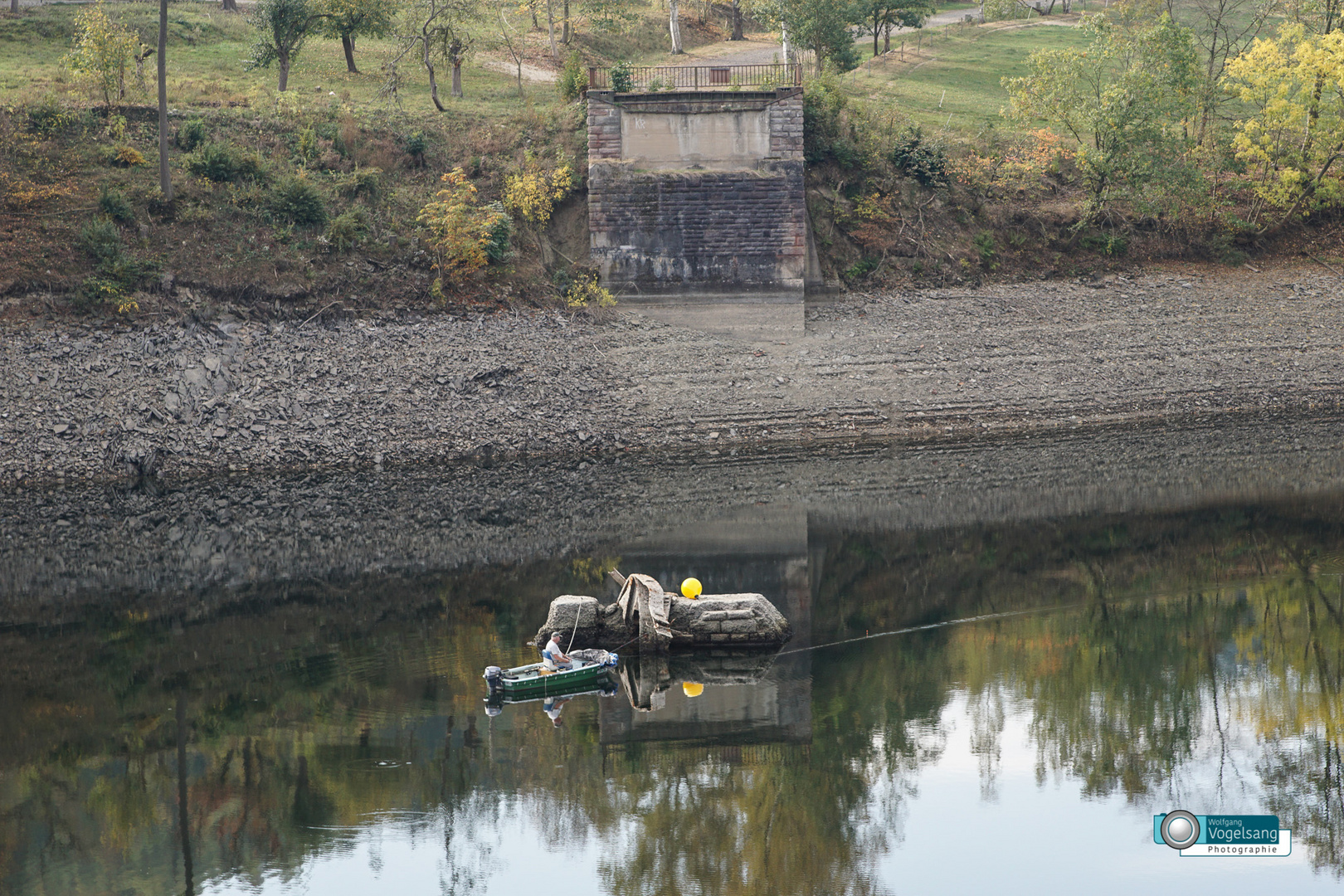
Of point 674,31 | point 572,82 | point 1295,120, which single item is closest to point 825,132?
point 572,82

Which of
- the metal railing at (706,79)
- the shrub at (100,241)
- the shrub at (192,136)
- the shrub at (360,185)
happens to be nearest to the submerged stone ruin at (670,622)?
the shrub at (100,241)

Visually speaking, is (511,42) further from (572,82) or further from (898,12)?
(898,12)

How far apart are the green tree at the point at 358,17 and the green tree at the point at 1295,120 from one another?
2932 cm

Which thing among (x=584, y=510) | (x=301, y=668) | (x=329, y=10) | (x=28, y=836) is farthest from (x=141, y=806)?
(x=329, y=10)

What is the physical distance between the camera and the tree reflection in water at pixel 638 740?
13.6m

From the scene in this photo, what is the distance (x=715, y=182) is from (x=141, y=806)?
88.4 feet

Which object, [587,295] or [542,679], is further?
[587,295]

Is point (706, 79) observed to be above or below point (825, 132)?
above

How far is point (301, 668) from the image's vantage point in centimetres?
1834

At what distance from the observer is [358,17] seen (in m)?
43.8

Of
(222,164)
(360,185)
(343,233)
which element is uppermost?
(222,164)

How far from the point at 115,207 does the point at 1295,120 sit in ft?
120

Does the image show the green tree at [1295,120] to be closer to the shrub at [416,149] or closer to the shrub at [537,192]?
the shrub at [537,192]

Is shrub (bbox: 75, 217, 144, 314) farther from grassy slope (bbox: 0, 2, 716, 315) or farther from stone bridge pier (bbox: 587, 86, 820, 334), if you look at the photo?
stone bridge pier (bbox: 587, 86, 820, 334)
